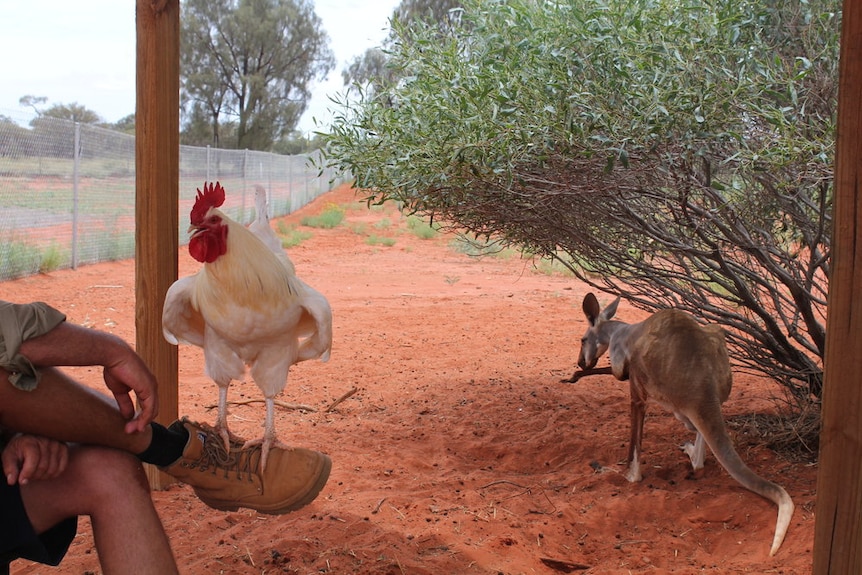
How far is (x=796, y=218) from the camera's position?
530 cm

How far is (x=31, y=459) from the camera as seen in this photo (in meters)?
2.43

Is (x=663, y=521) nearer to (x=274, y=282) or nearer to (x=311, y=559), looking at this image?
(x=311, y=559)

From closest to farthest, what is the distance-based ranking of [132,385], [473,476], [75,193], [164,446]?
[132,385]
[164,446]
[473,476]
[75,193]

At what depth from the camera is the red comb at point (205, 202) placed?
11.2 feet

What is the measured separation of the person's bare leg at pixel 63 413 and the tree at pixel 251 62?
3938 centimetres

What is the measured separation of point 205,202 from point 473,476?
106 inches

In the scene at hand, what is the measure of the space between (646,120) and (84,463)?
3.08 meters

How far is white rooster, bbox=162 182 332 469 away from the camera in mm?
3422

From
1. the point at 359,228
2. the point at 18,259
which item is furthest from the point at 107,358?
the point at 359,228

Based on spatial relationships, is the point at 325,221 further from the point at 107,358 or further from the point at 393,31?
the point at 107,358

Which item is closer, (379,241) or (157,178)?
(157,178)

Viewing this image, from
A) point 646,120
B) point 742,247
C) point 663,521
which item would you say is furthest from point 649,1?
point 663,521

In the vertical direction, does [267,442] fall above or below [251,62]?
below

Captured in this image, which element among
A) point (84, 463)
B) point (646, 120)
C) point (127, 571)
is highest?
point (646, 120)
